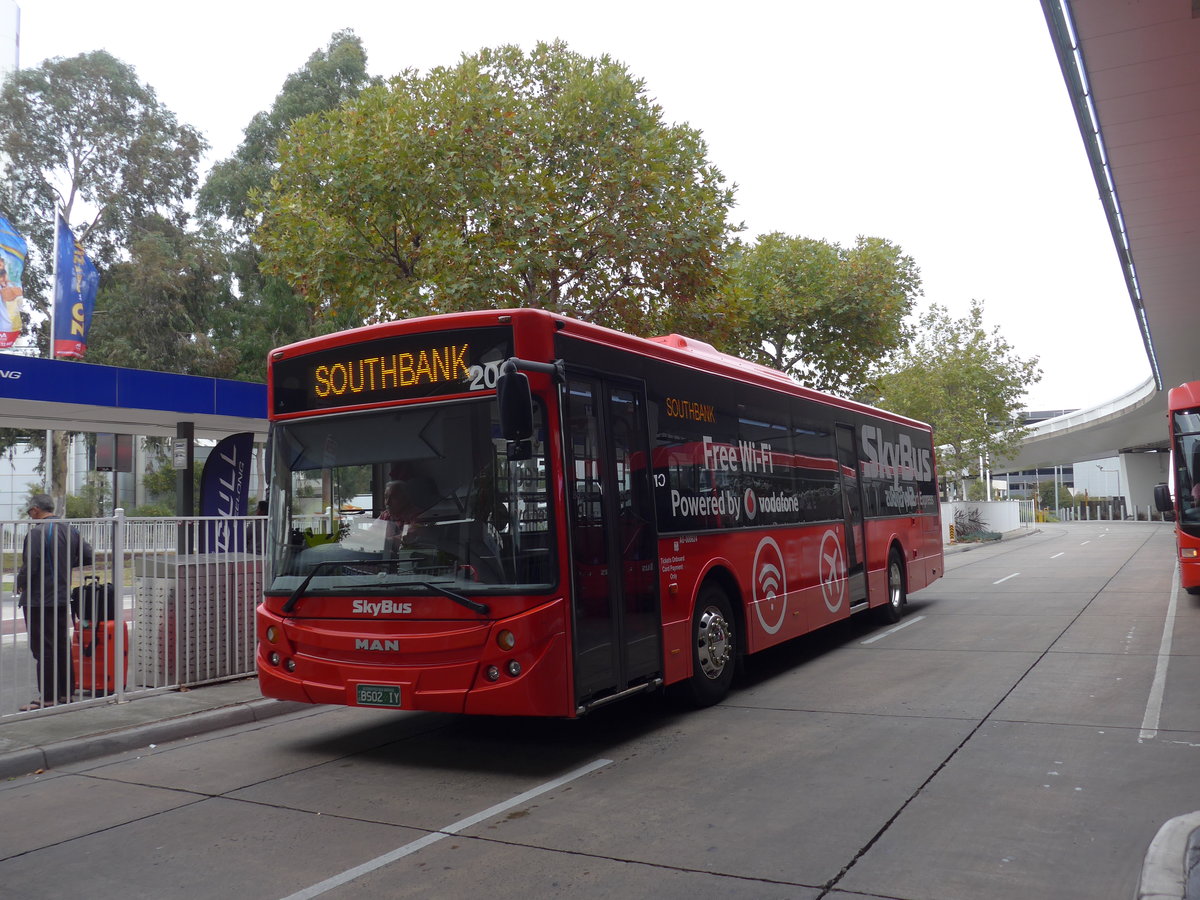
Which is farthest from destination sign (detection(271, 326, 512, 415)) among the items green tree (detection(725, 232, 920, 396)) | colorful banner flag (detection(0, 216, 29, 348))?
colorful banner flag (detection(0, 216, 29, 348))

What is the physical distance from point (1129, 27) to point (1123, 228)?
9827mm

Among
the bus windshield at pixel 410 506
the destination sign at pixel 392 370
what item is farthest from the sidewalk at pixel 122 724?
the destination sign at pixel 392 370

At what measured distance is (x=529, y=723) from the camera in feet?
28.0

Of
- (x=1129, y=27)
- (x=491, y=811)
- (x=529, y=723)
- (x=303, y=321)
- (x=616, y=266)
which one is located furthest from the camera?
(x=303, y=321)

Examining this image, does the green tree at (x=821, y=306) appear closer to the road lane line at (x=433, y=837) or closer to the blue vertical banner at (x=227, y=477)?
the blue vertical banner at (x=227, y=477)

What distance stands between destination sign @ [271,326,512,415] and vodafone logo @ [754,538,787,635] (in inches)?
162

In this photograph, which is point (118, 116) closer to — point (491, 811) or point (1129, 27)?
point (1129, 27)

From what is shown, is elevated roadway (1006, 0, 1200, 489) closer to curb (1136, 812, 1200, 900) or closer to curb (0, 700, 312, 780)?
curb (1136, 812, 1200, 900)

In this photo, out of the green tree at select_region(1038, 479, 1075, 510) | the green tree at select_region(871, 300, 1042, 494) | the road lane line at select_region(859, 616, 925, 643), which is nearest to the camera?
the road lane line at select_region(859, 616, 925, 643)

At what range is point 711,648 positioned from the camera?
29.5 ft

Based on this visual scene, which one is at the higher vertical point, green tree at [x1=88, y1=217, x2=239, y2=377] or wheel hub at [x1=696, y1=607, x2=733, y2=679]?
green tree at [x1=88, y1=217, x2=239, y2=377]

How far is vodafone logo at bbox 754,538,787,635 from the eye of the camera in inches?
393

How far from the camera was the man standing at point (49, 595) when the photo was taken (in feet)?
28.0

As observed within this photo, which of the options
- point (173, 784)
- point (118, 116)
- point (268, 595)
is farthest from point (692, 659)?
point (118, 116)
